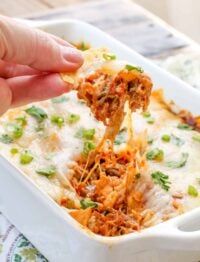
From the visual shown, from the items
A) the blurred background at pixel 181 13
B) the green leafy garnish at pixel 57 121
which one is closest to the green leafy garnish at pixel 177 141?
the green leafy garnish at pixel 57 121

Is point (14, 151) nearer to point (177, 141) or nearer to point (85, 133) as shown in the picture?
point (85, 133)

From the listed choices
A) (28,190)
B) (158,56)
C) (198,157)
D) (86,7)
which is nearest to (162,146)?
(198,157)

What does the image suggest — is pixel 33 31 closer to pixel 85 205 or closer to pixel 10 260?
pixel 85 205

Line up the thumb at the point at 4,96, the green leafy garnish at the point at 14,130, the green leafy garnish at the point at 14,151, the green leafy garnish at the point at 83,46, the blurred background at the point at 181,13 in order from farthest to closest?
1. the blurred background at the point at 181,13
2. the green leafy garnish at the point at 83,46
3. the green leafy garnish at the point at 14,130
4. the green leafy garnish at the point at 14,151
5. the thumb at the point at 4,96

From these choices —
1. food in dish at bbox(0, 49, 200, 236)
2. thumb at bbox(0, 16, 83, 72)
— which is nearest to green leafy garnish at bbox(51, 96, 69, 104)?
food in dish at bbox(0, 49, 200, 236)

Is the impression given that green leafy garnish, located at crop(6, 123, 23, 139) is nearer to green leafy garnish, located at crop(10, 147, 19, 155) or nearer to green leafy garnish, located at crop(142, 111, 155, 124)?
green leafy garnish, located at crop(10, 147, 19, 155)

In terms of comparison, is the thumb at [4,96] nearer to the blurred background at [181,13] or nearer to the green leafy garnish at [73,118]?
the green leafy garnish at [73,118]

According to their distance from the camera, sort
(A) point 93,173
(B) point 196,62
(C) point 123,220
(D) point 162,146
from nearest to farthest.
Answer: (C) point 123,220 < (A) point 93,173 < (D) point 162,146 < (B) point 196,62
